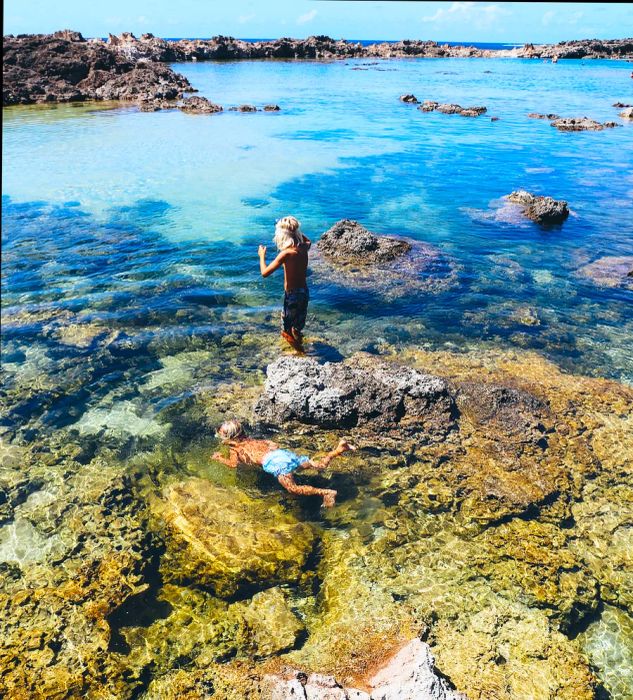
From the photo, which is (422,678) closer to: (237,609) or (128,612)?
(237,609)

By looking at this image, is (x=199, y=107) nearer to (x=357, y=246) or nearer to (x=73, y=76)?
(x=73, y=76)

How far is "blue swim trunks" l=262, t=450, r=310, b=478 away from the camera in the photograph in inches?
262

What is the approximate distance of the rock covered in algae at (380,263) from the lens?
40.2ft

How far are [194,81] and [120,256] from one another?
50.5m

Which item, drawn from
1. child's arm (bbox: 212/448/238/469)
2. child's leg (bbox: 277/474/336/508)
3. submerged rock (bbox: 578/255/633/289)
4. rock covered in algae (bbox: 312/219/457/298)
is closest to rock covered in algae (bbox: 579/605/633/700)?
child's leg (bbox: 277/474/336/508)

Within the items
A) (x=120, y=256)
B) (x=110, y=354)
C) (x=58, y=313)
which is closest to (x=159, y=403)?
(x=110, y=354)

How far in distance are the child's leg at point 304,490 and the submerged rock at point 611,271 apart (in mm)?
9931

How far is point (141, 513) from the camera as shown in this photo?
6.35 metres

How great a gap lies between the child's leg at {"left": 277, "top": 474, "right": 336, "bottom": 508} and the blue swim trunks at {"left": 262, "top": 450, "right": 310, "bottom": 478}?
78 mm

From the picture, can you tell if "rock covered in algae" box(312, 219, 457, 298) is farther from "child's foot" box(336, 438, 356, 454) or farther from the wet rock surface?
the wet rock surface

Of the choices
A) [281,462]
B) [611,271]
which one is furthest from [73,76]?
[281,462]

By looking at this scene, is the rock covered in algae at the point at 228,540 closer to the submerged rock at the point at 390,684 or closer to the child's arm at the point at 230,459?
the child's arm at the point at 230,459

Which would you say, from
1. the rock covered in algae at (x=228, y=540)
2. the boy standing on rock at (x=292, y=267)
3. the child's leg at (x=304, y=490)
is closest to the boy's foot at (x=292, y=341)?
the boy standing on rock at (x=292, y=267)

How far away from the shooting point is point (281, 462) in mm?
6684
